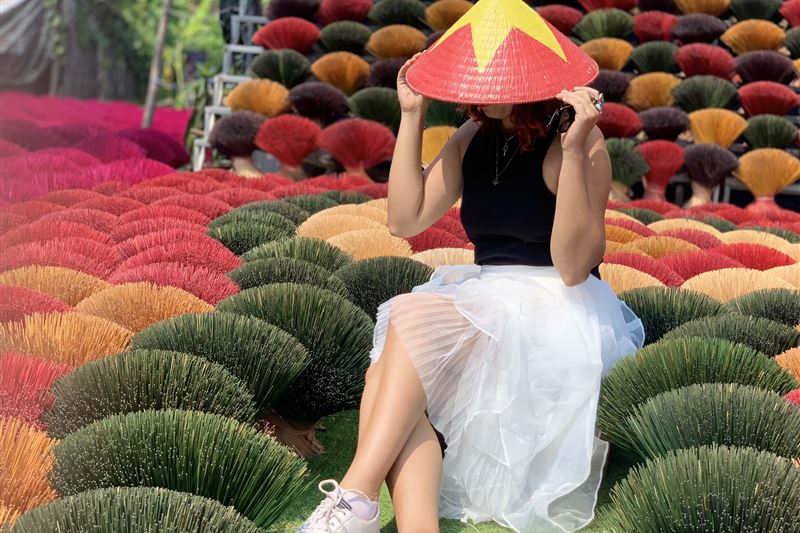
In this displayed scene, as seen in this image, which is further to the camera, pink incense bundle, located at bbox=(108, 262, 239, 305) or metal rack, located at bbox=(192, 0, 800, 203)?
metal rack, located at bbox=(192, 0, 800, 203)

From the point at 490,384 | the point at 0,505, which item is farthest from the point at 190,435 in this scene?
the point at 490,384

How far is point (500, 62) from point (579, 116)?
169 mm

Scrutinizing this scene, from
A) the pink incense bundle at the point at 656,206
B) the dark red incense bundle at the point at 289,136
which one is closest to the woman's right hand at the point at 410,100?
the pink incense bundle at the point at 656,206

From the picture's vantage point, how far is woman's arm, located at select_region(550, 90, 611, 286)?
1.57 metres

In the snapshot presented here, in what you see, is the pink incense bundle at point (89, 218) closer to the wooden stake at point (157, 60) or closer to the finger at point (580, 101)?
the finger at point (580, 101)

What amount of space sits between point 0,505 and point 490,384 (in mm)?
712

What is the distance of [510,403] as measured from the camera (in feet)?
5.08

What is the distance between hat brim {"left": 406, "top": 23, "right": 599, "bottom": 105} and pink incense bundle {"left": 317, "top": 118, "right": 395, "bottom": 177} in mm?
2681

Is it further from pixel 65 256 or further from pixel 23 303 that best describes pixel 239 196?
pixel 23 303

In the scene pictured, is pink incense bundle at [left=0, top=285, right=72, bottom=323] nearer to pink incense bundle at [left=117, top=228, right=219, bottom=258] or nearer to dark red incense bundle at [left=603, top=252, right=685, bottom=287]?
pink incense bundle at [left=117, top=228, right=219, bottom=258]

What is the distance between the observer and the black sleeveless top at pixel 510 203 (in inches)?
67.6

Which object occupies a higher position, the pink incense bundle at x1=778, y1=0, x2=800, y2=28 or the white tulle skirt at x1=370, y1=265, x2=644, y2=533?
the pink incense bundle at x1=778, y1=0, x2=800, y2=28

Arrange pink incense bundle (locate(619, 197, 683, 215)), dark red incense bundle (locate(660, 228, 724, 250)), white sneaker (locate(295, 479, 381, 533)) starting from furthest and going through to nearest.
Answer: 1. pink incense bundle (locate(619, 197, 683, 215))
2. dark red incense bundle (locate(660, 228, 724, 250))
3. white sneaker (locate(295, 479, 381, 533))

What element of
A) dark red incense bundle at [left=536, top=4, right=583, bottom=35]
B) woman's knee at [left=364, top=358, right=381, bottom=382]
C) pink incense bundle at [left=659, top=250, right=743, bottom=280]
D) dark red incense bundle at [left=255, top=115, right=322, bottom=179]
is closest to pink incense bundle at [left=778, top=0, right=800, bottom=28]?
dark red incense bundle at [left=536, top=4, right=583, bottom=35]
